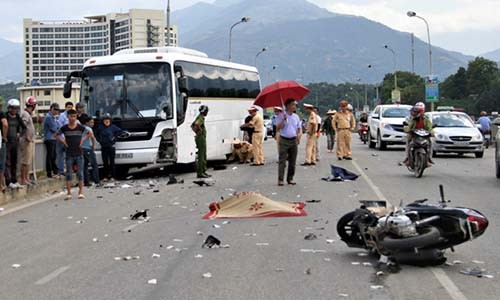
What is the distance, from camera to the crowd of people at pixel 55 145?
1508 cm

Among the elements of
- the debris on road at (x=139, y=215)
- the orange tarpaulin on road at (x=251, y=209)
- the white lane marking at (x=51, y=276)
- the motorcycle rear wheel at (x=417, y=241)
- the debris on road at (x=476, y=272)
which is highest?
the motorcycle rear wheel at (x=417, y=241)

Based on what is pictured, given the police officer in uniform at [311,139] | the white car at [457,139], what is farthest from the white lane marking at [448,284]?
the white car at [457,139]

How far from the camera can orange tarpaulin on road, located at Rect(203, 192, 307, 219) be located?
11.8 metres

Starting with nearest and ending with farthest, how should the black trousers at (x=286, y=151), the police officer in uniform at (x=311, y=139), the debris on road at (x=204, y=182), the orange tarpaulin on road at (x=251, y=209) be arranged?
the orange tarpaulin on road at (x=251, y=209) < the black trousers at (x=286, y=151) < the debris on road at (x=204, y=182) < the police officer in uniform at (x=311, y=139)

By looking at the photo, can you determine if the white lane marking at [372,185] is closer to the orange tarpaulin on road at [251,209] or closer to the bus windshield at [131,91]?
the orange tarpaulin on road at [251,209]

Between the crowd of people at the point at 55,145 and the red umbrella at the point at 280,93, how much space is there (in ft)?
13.9

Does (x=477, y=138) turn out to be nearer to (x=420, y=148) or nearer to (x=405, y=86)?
(x=420, y=148)

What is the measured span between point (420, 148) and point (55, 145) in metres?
9.17

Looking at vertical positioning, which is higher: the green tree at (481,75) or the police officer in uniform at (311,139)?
the green tree at (481,75)

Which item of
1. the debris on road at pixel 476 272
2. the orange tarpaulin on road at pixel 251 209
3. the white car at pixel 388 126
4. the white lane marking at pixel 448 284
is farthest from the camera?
the white car at pixel 388 126

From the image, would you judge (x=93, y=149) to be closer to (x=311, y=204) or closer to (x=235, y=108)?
(x=311, y=204)

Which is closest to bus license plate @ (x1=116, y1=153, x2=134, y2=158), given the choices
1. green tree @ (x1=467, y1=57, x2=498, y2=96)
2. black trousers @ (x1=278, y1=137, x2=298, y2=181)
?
black trousers @ (x1=278, y1=137, x2=298, y2=181)

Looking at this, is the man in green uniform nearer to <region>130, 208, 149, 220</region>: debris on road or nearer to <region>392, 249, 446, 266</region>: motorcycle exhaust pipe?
<region>130, 208, 149, 220</region>: debris on road

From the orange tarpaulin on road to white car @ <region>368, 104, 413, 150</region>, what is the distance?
57.8 ft
